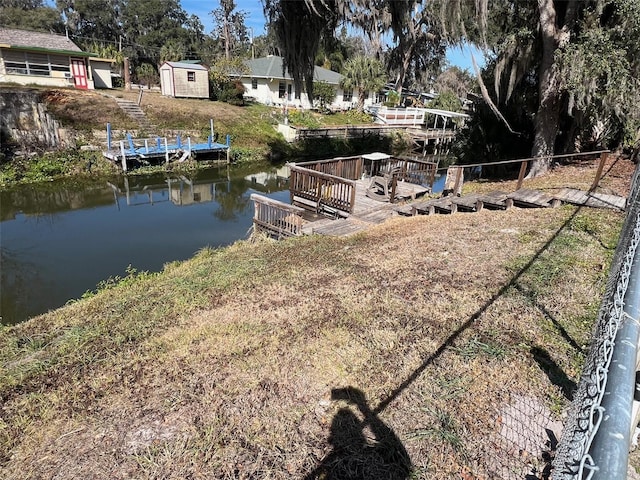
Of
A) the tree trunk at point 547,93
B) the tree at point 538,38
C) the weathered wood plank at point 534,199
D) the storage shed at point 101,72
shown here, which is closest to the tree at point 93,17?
the storage shed at point 101,72

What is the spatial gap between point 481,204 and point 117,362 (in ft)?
26.2

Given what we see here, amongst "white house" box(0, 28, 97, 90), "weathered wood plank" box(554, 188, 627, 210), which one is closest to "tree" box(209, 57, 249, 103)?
"white house" box(0, 28, 97, 90)

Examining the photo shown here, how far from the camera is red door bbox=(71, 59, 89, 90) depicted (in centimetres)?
2519

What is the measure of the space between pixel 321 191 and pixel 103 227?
6784mm

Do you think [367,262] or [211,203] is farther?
[211,203]

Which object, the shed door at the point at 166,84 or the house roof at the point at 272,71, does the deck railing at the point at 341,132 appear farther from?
the shed door at the point at 166,84

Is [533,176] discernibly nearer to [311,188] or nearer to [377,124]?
[311,188]

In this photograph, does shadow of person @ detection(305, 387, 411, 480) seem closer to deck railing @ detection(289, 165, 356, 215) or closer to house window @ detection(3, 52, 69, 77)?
deck railing @ detection(289, 165, 356, 215)

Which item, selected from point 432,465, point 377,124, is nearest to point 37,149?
point 432,465

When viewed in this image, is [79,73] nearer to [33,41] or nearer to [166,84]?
[33,41]

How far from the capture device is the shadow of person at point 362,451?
2.64 metres

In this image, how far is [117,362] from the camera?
400cm

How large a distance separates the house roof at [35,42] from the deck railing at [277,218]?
22788 millimetres

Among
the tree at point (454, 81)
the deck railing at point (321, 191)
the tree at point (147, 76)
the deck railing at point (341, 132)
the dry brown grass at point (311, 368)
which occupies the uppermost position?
the tree at point (454, 81)
